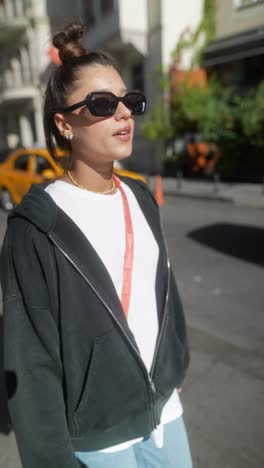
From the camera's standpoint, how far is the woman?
1104 mm

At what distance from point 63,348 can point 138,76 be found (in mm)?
17677

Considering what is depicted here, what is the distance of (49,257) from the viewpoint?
3.67 ft

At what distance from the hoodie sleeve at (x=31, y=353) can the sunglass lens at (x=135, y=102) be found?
61cm

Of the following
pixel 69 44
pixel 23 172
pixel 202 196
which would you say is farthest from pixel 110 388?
pixel 202 196

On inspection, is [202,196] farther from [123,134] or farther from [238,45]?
[123,134]

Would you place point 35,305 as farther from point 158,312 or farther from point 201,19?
point 201,19

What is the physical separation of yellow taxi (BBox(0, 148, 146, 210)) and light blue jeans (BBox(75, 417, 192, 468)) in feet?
20.3

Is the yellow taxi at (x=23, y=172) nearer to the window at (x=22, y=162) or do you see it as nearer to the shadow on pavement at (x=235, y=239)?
the window at (x=22, y=162)

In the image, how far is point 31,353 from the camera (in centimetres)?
110

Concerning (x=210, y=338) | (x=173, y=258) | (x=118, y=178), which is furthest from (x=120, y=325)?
(x=173, y=258)

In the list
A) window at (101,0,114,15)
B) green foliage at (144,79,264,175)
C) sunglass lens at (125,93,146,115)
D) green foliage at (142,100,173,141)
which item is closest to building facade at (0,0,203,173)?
window at (101,0,114,15)

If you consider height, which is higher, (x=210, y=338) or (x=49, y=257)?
(x=49, y=257)

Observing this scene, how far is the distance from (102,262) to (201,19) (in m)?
16.3

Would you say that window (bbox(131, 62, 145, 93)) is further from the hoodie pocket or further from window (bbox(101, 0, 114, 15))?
the hoodie pocket
